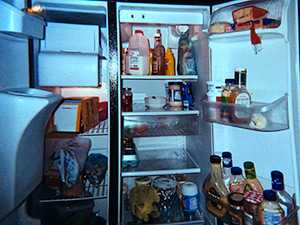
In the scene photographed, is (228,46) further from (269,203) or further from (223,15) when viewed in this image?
(269,203)

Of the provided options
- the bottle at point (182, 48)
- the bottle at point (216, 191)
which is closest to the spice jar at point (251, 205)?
the bottle at point (216, 191)

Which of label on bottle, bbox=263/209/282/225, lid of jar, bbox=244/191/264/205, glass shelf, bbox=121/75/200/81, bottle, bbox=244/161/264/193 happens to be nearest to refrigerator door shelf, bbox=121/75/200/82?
glass shelf, bbox=121/75/200/81

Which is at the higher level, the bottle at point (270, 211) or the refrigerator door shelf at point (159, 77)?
the refrigerator door shelf at point (159, 77)

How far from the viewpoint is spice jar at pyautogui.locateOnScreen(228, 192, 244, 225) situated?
1.02 meters

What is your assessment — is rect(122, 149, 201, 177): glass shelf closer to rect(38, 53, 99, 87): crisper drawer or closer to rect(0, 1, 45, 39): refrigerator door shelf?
rect(38, 53, 99, 87): crisper drawer

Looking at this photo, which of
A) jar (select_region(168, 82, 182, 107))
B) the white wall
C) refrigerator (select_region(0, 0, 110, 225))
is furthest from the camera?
jar (select_region(168, 82, 182, 107))

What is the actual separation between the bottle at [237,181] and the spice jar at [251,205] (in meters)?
0.07

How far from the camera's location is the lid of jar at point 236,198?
3.34 ft

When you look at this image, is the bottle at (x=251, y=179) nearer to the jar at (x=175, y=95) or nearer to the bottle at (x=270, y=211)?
the bottle at (x=270, y=211)

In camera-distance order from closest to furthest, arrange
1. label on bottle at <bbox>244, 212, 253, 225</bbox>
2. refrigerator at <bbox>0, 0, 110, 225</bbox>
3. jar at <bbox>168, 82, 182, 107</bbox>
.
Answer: label on bottle at <bbox>244, 212, 253, 225</bbox> < refrigerator at <bbox>0, 0, 110, 225</bbox> < jar at <bbox>168, 82, 182, 107</bbox>

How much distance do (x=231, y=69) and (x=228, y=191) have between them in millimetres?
592

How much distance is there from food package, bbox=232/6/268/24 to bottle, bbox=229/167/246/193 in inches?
25.3

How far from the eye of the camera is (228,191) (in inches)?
45.2

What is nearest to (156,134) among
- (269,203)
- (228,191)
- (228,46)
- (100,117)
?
(100,117)
